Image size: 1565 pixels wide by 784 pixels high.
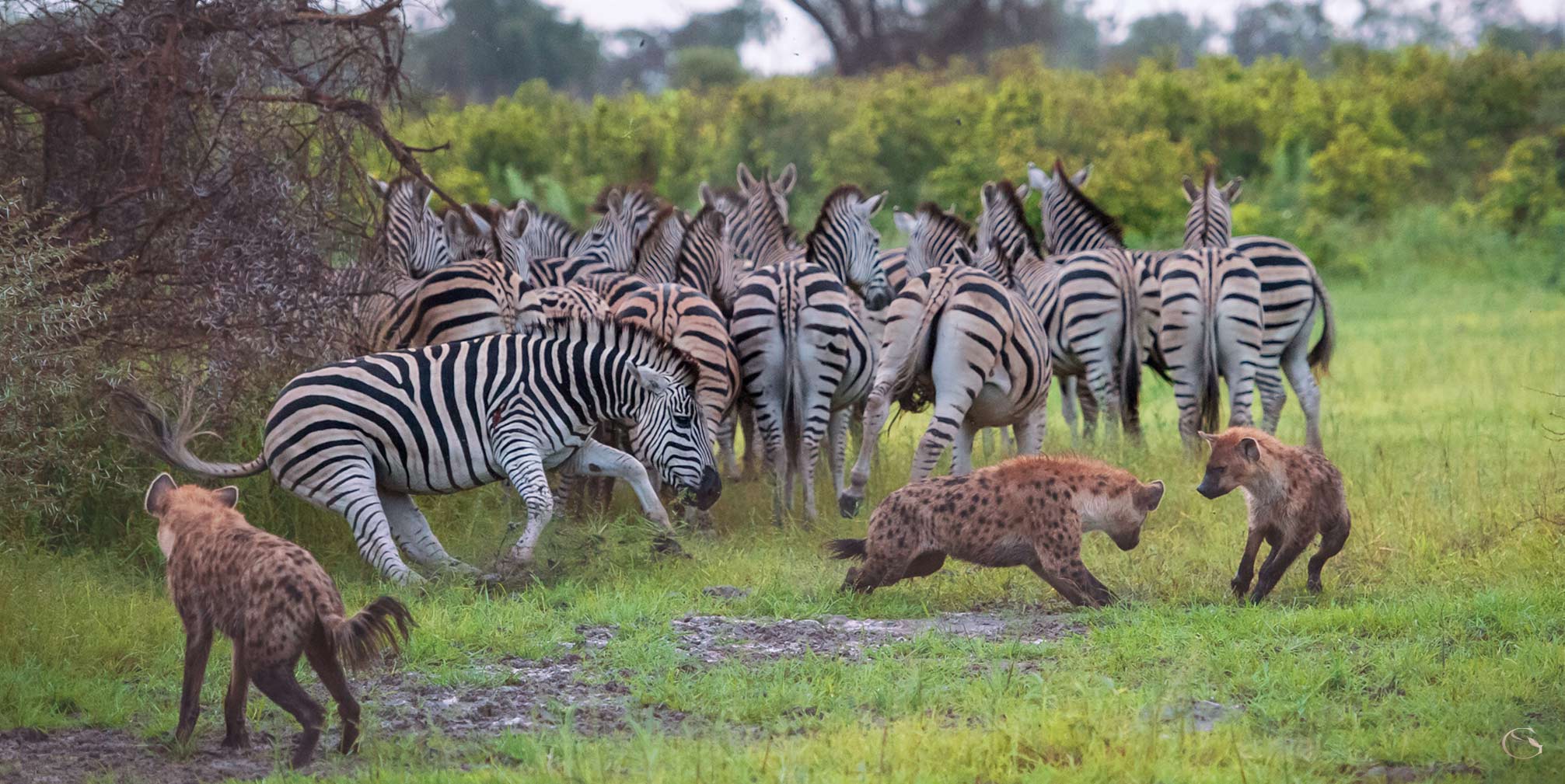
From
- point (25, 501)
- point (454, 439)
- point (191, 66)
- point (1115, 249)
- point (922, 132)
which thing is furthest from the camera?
point (922, 132)

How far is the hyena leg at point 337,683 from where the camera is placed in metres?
4.83

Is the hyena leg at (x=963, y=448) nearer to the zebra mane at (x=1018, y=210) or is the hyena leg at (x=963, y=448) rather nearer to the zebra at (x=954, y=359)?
the zebra at (x=954, y=359)

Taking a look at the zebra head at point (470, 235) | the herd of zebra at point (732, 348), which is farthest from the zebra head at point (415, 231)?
the zebra head at point (470, 235)

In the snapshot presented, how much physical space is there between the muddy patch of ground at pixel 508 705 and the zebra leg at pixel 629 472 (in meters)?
1.07

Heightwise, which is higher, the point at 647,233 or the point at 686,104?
the point at 686,104

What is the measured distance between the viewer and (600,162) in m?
24.6

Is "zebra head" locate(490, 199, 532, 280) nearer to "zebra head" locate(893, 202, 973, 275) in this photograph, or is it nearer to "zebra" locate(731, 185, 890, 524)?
"zebra" locate(731, 185, 890, 524)

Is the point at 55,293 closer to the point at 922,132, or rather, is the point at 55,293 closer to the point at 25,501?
the point at 25,501

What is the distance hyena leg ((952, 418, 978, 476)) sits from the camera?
30.1ft

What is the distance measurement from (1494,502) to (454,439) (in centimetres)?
545

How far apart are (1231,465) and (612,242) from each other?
285 inches

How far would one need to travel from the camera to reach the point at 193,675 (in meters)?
4.94

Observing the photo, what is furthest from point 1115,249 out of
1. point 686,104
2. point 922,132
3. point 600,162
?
point 686,104

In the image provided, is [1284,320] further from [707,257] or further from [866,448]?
[707,257]
